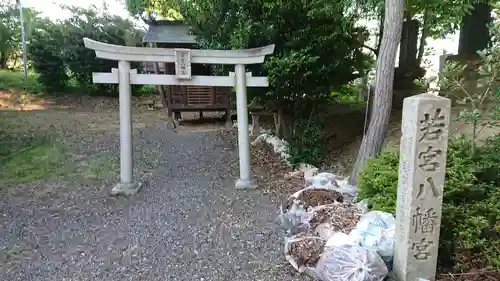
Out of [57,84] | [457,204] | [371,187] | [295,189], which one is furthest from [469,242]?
[57,84]

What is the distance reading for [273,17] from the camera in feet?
19.4

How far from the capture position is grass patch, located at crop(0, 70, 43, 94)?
14648 mm

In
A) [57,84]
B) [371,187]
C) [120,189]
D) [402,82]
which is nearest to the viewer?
[371,187]

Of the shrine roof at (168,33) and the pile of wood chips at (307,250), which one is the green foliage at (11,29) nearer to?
the shrine roof at (168,33)

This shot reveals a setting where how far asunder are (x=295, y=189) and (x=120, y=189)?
2.51m

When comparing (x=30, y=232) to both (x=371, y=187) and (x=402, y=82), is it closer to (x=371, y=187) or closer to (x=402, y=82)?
(x=371, y=187)

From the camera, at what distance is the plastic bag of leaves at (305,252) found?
3.03 m

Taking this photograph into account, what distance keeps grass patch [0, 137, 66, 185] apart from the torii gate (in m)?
1.85

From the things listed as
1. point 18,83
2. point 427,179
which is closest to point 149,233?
point 427,179

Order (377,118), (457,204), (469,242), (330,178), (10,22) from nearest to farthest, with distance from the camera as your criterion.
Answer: (469,242)
(457,204)
(377,118)
(330,178)
(10,22)

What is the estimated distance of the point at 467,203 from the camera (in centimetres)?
309

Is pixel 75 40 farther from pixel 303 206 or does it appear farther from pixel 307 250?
pixel 307 250

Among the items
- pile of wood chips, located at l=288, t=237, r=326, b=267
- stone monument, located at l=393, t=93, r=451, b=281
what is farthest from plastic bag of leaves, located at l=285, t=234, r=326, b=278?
stone monument, located at l=393, t=93, r=451, b=281

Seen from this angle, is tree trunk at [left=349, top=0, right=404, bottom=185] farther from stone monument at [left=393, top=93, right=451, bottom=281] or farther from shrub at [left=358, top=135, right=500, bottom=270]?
stone monument at [left=393, top=93, right=451, bottom=281]
